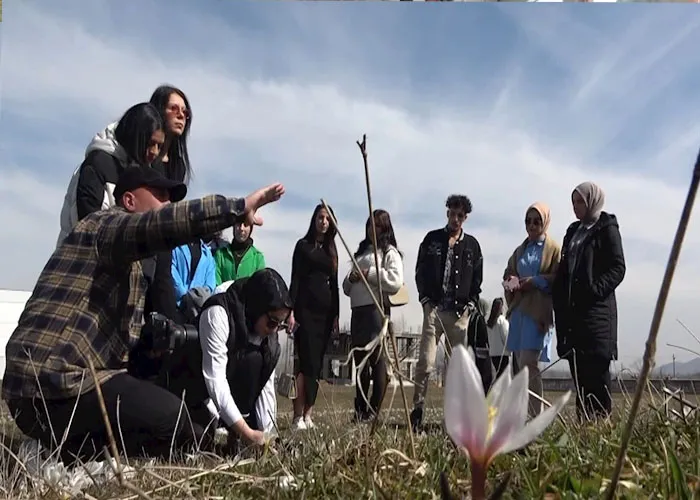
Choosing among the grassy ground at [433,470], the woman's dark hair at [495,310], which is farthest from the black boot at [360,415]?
the woman's dark hair at [495,310]

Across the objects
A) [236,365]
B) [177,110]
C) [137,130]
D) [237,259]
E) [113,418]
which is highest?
[177,110]

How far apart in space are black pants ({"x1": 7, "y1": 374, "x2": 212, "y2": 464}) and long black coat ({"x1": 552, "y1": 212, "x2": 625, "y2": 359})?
47.8 inches

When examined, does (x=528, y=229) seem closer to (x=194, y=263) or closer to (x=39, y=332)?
(x=194, y=263)

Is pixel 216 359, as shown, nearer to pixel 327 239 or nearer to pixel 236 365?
pixel 236 365

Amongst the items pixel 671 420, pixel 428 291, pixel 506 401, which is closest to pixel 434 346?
pixel 428 291

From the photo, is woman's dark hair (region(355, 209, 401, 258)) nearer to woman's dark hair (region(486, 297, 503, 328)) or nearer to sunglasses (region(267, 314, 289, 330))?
sunglasses (region(267, 314, 289, 330))

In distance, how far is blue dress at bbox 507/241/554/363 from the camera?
242 centimetres

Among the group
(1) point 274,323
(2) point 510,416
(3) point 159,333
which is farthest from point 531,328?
(2) point 510,416

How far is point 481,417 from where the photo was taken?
34 centimetres

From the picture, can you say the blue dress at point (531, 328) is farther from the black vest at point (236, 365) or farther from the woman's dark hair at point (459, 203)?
the black vest at point (236, 365)

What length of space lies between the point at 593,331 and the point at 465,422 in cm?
208

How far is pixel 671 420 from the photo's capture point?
3.07 feet

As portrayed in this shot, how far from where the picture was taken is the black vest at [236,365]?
2.00 meters

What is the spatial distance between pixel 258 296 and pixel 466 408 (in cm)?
174
